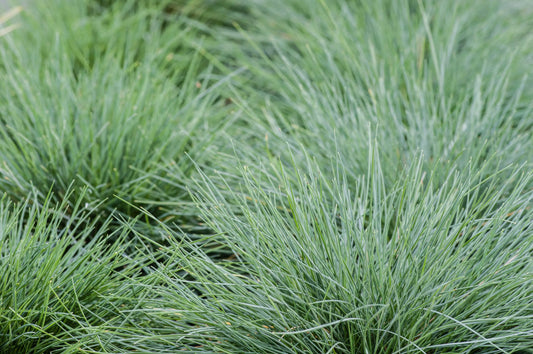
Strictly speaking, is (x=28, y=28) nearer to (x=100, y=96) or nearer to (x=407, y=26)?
(x=100, y=96)

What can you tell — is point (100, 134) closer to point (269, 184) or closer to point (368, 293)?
point (269, 184)

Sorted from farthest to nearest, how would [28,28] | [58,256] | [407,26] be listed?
[28,28] < [407,26] < [58,256]

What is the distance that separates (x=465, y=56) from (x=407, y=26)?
0.21m

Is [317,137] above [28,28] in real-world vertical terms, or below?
below

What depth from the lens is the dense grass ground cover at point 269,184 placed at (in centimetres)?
90

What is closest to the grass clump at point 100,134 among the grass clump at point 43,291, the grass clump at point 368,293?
the grass clump at point 43,291

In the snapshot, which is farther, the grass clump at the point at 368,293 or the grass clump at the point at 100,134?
the grass clump at the point at 100,134

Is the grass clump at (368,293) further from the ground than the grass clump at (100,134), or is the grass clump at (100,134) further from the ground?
the grass clump at (100,134)

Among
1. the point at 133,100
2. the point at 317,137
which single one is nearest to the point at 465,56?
the point at 317,137

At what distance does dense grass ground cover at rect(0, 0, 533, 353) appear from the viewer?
0.90m

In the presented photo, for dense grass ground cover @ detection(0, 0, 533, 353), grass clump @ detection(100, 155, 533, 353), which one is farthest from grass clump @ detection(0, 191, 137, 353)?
grass clump @ detection(100, 155, 533, 353)

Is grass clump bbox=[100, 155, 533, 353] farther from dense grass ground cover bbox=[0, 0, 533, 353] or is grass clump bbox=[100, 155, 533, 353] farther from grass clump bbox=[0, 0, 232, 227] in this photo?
grass clump bbox=[0, 0, 232, 227]

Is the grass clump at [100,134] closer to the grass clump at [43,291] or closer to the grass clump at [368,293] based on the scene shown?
the grass clump at [43,291]

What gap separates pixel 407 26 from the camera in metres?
1.74
